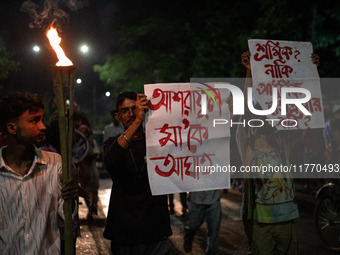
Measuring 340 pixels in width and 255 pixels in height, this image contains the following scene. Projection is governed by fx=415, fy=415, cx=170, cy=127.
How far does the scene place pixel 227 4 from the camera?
17109mm

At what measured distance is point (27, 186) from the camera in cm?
258

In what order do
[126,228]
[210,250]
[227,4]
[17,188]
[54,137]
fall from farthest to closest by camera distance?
[227,4], [210,250], [54,137], [126,228], [17,188]

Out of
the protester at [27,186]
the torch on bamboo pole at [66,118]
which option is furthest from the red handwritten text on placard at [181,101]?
the torch on bamboo pole at [66,118]

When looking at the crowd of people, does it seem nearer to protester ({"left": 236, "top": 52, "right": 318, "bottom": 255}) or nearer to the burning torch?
protester ({"left": 236, "top": 52, "right": 318, "bottom": 255})

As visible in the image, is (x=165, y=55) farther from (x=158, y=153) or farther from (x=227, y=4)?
(x=158, y=153)

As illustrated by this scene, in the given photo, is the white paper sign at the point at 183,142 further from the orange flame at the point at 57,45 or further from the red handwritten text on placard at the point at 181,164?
the orange flame at the point at 57,45

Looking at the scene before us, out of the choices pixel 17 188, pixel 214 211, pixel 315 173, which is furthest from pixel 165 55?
pixel 17 188

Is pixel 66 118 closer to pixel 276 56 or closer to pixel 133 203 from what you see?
pixel 133 203

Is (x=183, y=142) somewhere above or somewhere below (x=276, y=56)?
below

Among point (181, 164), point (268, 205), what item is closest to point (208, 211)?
point (268, 205)

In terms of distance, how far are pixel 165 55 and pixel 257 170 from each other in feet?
55.6

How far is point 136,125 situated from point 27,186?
2.94ft

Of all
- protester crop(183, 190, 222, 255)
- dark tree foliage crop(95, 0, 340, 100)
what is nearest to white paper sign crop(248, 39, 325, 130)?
protester crop(183, 190, 222, 255)

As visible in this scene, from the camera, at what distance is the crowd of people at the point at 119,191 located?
8.36 ft
